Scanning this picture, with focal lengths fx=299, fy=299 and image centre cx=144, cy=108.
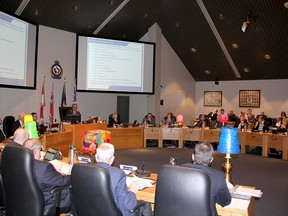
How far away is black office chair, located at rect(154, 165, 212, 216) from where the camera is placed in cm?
214

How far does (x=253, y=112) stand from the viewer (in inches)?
540

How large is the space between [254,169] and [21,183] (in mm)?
5713

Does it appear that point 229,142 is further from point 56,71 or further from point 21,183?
point 56,71

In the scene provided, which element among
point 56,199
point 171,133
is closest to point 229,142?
point 56,199

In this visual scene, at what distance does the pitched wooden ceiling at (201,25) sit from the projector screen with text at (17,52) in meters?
0.64

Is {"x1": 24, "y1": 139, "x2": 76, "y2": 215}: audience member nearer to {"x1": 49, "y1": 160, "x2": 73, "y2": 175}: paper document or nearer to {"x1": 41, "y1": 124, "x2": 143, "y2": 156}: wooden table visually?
{"x1": 49, "y1": 160, "x2": 73, "y2": 175}: paper document

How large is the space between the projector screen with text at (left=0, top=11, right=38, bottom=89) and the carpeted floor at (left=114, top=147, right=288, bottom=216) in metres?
3.22

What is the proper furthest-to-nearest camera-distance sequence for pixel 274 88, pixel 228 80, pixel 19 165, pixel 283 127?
pixel 228 80 → pixel 274 88 → pixel 283 127 → pixel 19 165

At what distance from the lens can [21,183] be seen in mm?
2707

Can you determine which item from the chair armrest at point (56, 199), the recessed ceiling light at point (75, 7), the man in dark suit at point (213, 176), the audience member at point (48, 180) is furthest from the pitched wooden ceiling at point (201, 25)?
the man in dark suit at point (213, 176)

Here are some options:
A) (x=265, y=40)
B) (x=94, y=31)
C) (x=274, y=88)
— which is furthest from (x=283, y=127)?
(x=94, y=31)

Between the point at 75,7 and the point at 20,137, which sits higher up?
the point at 75,7

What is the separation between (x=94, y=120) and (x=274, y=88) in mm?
8520

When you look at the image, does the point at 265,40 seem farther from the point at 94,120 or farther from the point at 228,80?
the point at 94,120
